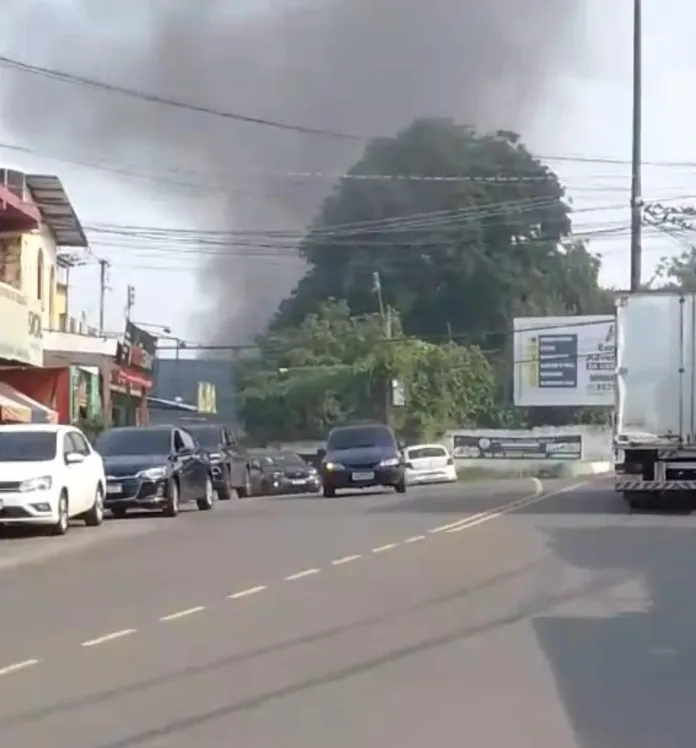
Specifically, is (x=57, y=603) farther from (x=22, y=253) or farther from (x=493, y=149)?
(x=493, y=149)

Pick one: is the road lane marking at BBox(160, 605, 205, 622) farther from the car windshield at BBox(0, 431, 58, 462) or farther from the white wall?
the white wall

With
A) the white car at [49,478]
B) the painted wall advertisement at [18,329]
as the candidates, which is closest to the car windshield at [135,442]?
the white car at [49,478]

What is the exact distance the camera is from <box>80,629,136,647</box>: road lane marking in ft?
36.1

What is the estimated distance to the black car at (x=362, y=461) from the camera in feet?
109

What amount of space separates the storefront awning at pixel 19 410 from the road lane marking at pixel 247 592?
840 inches

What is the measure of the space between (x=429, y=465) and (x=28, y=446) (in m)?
27.3

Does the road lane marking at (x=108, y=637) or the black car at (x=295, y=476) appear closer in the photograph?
the road lane marking at (x=108, y=637)

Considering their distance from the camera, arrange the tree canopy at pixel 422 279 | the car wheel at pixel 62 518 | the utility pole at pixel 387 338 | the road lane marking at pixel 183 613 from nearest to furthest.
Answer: the road lane marking at pixel 183 613 → the car wheel at pixel 62 518 → the utility pole at pixel 387 338 → the tree canopy at pixel 422 279

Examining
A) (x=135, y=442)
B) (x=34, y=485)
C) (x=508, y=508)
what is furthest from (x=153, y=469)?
(x=508, y=508)

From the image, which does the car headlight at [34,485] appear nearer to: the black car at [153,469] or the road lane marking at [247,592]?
the black car at [153,469]

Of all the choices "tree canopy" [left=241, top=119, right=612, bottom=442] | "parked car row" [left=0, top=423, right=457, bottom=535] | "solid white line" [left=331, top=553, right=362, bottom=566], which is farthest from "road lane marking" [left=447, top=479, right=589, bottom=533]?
"tree canopy" [left=241, top=119, right=612, bottom=442]

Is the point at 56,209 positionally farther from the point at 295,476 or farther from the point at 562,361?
the point at 562,361

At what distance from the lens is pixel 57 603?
44.1 feet

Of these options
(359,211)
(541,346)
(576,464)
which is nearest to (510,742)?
(576,464)
